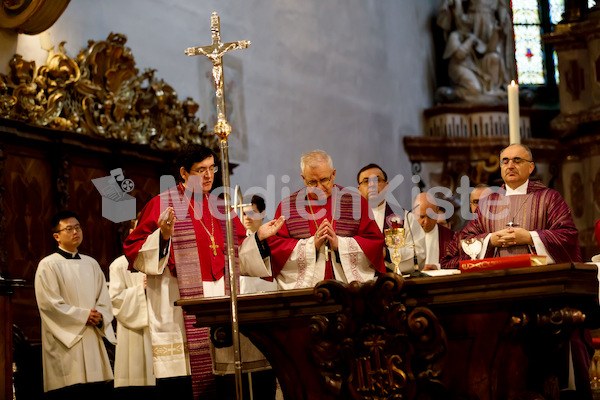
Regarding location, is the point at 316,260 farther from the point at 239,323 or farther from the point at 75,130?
the point at 75,130

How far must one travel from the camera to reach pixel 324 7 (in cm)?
1386

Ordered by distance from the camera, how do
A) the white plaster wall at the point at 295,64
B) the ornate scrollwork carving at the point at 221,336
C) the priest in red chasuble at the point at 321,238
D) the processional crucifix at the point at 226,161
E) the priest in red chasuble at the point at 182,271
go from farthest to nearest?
the white plaster wall at the point at 295,64
the priest in red chasuble at the point at 182,271
the priest in red chasuble at the point at 321,238
the ornate scrollwork carving at the point at 221,336
the processional crucifix at the point at 226,161

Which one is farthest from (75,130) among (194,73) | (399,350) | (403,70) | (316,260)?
(403,70)

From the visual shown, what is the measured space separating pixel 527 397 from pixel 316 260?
1781mm

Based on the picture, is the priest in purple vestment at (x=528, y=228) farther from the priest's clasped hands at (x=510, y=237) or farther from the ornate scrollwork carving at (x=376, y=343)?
the ornate scrollwork carving at (x=376, y=343)

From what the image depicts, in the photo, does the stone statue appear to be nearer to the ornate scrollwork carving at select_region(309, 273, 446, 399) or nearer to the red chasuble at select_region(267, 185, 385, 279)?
the red chasuble at select_region(267, 185, 385, 279)

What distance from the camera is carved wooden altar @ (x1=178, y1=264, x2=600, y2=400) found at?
379cm

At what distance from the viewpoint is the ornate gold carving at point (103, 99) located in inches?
335

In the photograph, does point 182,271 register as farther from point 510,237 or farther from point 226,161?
point 510,237

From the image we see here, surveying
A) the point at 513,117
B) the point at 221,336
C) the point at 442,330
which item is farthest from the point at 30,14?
the point at 442,330

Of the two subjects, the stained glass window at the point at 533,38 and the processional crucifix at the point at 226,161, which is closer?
the processional crucifix at the point at 226,161

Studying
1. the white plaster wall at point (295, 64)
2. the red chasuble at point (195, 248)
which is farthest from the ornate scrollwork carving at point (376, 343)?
the white plaster wall at point (295, 64)

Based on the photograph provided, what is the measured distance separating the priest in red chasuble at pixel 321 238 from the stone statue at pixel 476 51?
33.1ft

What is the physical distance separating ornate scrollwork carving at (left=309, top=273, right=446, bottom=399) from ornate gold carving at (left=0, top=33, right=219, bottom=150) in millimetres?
5075
